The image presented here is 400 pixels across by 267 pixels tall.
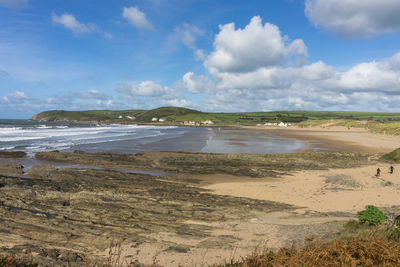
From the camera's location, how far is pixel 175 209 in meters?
13.3

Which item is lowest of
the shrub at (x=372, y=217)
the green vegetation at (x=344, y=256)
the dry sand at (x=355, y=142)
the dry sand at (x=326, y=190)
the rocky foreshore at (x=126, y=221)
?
the dry sand at (x=326, y=190)

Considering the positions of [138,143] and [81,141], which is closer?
[138,143]

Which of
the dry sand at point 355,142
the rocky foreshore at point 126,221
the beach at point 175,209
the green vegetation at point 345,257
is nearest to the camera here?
the green vegetation at point 345,257

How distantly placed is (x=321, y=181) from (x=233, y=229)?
13.9 metres

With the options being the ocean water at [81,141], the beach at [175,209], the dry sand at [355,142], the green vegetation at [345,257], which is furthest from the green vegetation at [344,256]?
the dry sand at [355,142]

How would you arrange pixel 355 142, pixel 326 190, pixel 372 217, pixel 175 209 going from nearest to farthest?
pixel 372 217
pixel 175 209
pixel 326 190
pixel 355 142

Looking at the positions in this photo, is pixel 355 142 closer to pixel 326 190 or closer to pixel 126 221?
pixel 326 190

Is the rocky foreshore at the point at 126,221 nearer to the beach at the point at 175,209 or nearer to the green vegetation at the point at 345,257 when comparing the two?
the beach at the point at 175,209

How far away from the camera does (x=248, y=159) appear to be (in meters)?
31.5

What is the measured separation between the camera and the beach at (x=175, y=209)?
28.3 ft

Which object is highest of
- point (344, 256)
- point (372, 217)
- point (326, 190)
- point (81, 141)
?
point (81, 141)

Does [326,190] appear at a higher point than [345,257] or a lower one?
lower

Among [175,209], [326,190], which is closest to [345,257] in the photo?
[175,209]

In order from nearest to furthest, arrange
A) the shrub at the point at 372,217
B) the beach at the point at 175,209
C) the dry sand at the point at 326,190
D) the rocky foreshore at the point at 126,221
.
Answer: the rocky foreshore at the point at 126,221 < the beach at the point at 175,209 < the shrub at the point at 372,217 < the dry sand at the point at 326,190
